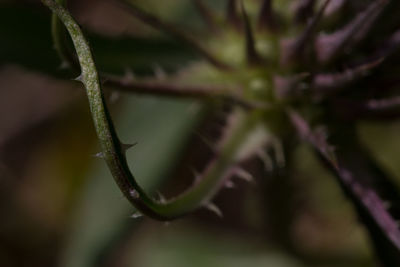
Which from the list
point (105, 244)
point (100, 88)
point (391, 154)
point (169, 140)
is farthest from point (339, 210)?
point (100, 88)

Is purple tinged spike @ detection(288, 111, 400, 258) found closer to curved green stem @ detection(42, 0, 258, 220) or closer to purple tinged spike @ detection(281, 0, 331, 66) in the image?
purple tinged spike @ detection(281, 0, 331, 66)

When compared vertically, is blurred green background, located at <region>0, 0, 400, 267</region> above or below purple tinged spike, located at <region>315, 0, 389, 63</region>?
Answer: below

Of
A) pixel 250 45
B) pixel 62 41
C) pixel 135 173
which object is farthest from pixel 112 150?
pixel 135 173

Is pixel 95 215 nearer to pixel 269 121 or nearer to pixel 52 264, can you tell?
pixel 52 264

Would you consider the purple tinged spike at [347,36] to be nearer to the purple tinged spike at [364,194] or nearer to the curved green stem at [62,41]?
the purple tinged spike at [364,194]

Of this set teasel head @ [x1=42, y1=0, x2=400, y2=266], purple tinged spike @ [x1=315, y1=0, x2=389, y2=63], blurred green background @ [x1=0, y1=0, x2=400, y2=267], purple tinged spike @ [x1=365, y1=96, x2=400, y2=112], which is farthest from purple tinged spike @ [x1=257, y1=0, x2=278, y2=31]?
blurred green background @ [x1=0, y1=0, x2=400, y2=267]

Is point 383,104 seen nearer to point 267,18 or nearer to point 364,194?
point 364,194
